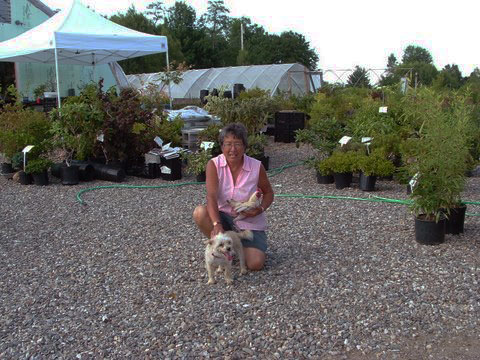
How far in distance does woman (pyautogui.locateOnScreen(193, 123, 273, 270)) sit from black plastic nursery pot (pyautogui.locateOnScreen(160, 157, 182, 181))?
12.7 ft

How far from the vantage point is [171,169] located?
307 inches

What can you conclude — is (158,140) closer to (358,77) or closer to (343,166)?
(343,166)

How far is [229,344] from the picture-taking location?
286 centimetres

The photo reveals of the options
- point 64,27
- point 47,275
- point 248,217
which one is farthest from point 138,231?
point 64,27

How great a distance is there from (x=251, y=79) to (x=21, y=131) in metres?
14.9

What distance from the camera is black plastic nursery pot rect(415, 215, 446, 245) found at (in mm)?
4284

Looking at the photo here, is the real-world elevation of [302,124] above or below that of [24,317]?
above

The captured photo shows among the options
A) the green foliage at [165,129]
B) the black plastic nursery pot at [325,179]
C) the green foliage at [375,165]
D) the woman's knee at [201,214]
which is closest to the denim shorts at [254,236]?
the woman's knee at [201,214]

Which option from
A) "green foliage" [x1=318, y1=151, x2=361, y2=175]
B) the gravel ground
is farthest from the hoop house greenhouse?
the gravel ground

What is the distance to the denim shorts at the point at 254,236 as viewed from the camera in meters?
3.93

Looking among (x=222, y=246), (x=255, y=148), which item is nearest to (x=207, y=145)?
(x=255, y=148)

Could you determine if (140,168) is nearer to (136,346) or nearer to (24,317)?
(24,317)

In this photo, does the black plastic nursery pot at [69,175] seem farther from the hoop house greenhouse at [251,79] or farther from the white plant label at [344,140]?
the hoop house greenhouse at [251,79]

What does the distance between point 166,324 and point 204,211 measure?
109 cm
